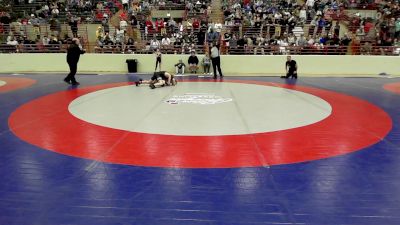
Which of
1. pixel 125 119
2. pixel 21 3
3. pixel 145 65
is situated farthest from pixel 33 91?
pixel 21 3

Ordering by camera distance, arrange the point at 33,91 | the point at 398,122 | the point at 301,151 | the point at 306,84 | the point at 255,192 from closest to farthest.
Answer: the point at 255,192 → the point at 301,151 → the point at 398,122 → the point at 33,91 → the point at 306,84

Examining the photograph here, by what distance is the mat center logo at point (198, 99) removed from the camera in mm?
9406

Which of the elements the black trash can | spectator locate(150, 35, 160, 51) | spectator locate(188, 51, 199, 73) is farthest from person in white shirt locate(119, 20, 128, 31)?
spectator locate(188, 51, 199, 73)

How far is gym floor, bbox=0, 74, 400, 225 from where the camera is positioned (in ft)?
12.6

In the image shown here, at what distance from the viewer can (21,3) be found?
77.9 feet

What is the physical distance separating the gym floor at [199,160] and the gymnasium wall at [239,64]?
6480 millimetres

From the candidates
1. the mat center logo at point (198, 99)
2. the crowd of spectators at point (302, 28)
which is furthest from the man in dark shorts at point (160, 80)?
the crowd of spectators at point (302, 28)

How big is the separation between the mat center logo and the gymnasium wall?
6.23 m

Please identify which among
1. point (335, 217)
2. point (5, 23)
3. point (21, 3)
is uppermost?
point (21, 3)

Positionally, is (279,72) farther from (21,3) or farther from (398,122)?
(21,3)

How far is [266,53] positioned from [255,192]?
13.6m

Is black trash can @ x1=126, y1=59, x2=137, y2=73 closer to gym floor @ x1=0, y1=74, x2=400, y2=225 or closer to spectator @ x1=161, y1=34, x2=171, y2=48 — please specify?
spectator @ x1=161, y1=34, x2=171, y2=48

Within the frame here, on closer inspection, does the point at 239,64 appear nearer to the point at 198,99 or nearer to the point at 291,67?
the point at 291,67

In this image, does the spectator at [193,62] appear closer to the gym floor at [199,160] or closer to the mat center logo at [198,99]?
the mat center logo at [198,99]
